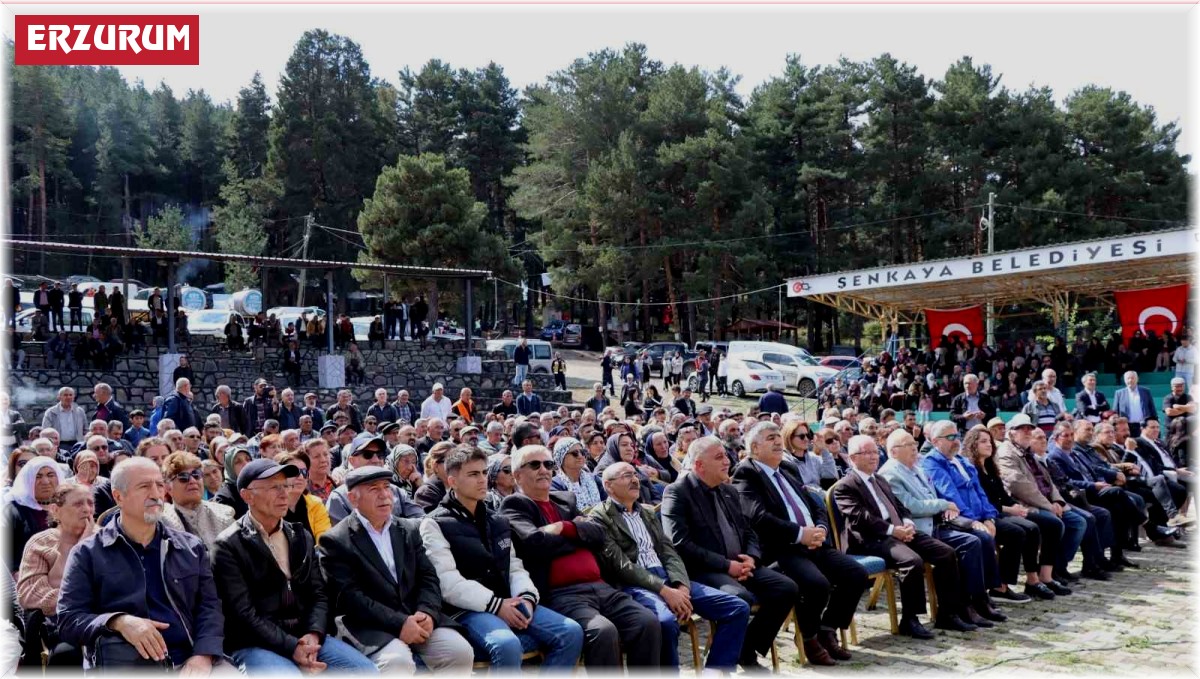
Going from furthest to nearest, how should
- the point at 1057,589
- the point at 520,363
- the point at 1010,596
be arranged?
the point at 520,363 < the point at 1057,589 < the point at 1010,596

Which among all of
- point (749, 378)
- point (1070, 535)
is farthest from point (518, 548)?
point (749, 378)

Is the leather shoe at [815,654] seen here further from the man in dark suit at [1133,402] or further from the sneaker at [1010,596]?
the man in dark suit at [1133,402]

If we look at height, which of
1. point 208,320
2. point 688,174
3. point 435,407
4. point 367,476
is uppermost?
point 688,174

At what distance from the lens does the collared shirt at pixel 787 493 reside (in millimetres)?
5590

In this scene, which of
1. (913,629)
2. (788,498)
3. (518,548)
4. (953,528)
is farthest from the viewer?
(953,528)

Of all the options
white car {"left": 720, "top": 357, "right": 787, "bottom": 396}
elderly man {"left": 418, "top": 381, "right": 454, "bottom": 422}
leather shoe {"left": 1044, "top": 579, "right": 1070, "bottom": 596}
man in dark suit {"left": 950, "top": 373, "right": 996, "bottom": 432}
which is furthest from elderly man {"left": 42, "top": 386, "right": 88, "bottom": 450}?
A: white car {"left": 720, "top": 357, "right": 787, "bottom": 396}

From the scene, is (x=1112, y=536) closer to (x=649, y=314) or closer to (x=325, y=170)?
(x=649, y=314)

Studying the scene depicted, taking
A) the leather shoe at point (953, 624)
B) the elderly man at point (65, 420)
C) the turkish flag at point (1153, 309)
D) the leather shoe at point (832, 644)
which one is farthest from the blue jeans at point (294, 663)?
the turkish flag at point (1153, 309)

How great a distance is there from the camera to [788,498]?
18.5 ft

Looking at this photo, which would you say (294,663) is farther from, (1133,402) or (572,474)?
(1133,402)

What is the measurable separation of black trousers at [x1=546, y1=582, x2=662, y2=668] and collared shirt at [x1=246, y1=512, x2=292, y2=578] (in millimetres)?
1201

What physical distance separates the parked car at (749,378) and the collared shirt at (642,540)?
2055 centimetres

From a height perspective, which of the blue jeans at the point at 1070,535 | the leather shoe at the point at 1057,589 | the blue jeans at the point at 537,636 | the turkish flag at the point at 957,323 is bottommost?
the leather shoe at the point at 1057,589

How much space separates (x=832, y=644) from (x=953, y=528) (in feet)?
4.59
